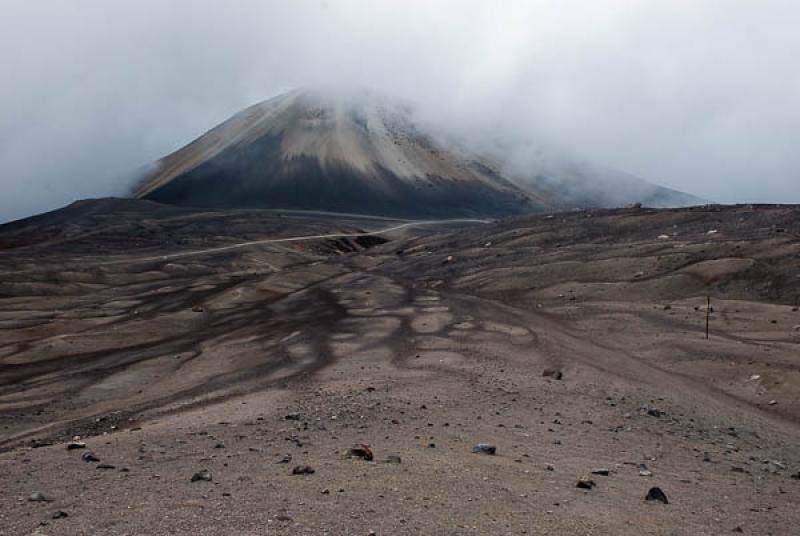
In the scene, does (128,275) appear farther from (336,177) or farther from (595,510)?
(336,177)

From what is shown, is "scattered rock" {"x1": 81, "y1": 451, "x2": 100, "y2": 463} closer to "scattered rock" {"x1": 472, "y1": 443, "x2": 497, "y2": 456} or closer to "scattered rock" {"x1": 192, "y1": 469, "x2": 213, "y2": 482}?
"scattered rock" {"x1": 192, "y1": 469, "x2": 213, "y2": 482}

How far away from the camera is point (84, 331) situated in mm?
30484

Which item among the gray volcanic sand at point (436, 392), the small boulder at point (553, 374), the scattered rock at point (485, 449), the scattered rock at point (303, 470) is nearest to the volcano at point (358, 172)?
the gray volcanic sand at point (436, 392)

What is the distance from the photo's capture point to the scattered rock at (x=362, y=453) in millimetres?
9875

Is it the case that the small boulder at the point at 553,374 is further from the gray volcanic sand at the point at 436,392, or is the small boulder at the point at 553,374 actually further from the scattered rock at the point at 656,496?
the scattered rock at the point at 656,496

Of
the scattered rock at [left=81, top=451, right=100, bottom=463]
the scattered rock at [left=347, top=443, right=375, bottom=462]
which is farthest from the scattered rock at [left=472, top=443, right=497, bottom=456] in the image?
the scattered rock at [left=81, top=451, right=100, bottom=463]

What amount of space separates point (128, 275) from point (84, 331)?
20.6 meters

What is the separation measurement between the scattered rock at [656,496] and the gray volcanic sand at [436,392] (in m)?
0.16

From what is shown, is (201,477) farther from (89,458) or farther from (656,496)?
(656,496)

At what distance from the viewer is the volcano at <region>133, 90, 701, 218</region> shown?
117500 mm

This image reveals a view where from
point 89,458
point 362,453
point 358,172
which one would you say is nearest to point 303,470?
point 362,453

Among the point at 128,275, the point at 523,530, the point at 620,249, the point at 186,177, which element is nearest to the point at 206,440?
the point at 523,530

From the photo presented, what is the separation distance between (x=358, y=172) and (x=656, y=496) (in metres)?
118

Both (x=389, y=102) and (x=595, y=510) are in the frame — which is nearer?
(x=595, y=510)
